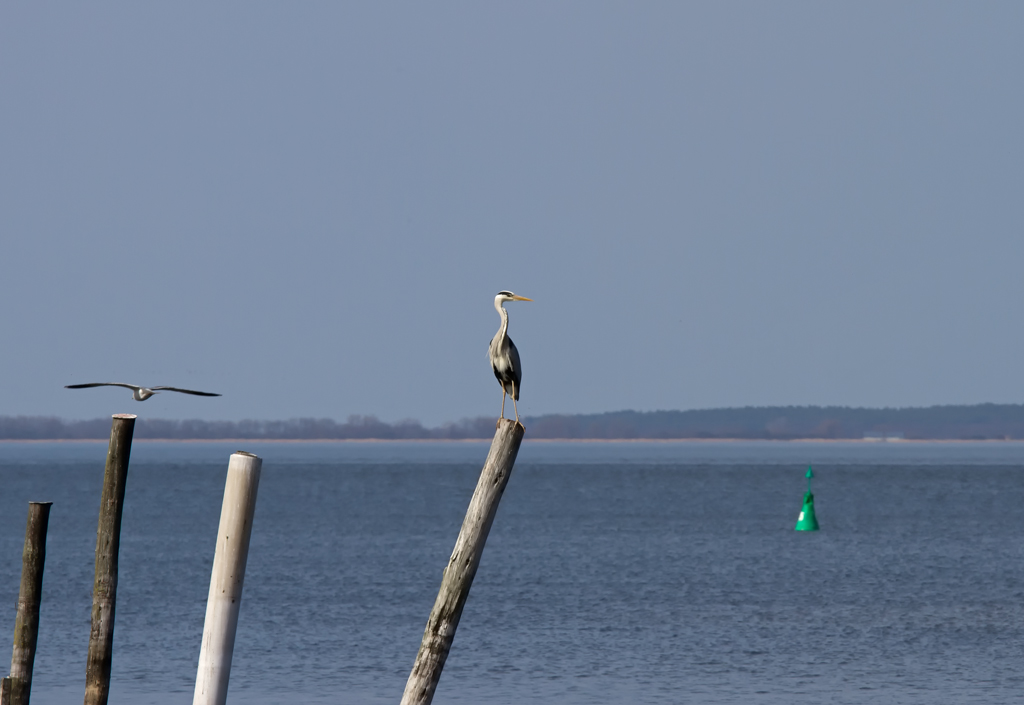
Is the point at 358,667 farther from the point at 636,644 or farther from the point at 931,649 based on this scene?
the point at 931,649

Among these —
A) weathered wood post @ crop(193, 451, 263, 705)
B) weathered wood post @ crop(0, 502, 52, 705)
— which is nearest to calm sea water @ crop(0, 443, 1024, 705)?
weathered wood post @ crop(0, 502, 52, 705)

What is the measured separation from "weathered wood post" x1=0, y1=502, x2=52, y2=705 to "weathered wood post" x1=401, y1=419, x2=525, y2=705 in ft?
13.9

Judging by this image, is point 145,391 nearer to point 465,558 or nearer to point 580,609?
point 465,558

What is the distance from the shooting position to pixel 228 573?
36.2ft

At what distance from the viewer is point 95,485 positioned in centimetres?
15000

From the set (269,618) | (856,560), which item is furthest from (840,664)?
(856,560)

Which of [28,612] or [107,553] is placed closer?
[107,553]

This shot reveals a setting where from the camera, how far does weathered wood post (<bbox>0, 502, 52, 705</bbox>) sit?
13758 millimetres

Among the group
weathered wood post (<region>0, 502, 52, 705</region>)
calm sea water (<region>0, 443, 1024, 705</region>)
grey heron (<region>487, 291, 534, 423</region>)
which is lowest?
calm sea water (<region>0, 443, 1024, 705</region>)

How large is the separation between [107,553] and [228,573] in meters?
2.23

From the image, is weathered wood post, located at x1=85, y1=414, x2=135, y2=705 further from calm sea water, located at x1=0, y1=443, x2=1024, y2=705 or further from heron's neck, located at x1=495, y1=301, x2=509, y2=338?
calm sea water, located at x1=0, y1=443, x2=1024, y2=705

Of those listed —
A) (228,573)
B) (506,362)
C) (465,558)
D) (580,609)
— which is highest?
(506,362)

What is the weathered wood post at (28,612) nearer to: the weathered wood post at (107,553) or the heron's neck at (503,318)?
the weathered wood post at (107,553)

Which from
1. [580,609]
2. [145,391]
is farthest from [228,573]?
[580,609]
